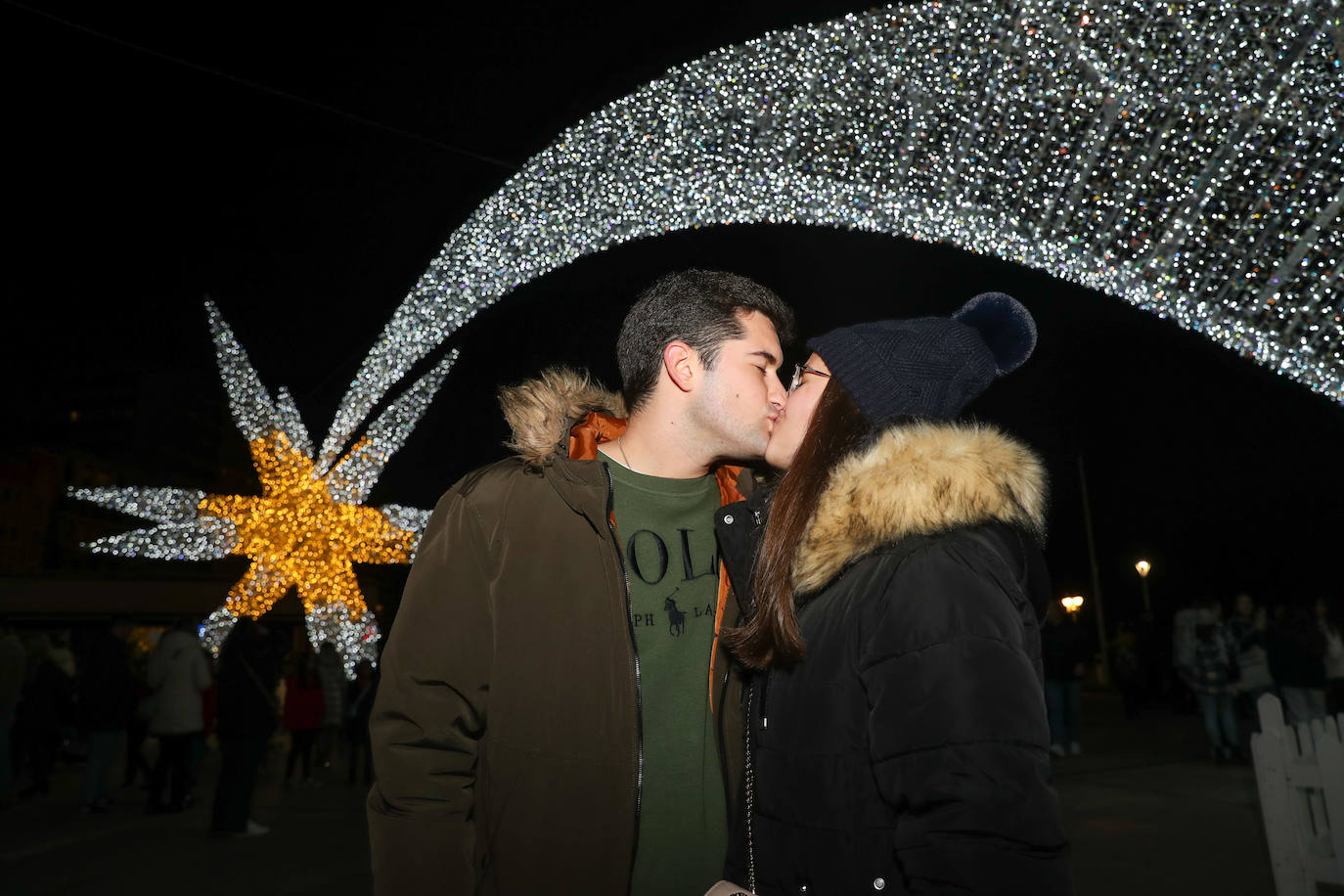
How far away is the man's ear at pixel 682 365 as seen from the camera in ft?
8.32

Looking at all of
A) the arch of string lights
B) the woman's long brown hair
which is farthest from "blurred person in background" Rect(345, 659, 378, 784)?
the woman's long brown hair

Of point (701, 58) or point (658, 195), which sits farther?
point (658, 195)

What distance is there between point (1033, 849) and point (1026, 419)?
7.11 meters

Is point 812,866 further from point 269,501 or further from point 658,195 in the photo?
point 269,501

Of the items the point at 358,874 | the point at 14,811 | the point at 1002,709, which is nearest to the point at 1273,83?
the point at 1002,709

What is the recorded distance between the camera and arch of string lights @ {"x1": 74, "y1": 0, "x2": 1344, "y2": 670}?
428 cm

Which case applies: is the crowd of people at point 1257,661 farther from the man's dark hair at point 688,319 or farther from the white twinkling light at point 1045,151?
the man's dark hair at point 688,319

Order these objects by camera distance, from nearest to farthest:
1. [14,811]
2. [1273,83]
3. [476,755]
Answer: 1. [476,755]
2. [1273,83]
3. [14,811]

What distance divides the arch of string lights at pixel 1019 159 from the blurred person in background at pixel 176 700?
3.86 metres

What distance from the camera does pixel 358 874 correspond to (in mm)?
5875

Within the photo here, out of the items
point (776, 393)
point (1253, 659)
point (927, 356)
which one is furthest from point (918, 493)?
point (1253, 659)

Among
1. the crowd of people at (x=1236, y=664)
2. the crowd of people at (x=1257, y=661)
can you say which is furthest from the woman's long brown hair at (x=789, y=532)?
the crowd of people at (x=1257, y=661)

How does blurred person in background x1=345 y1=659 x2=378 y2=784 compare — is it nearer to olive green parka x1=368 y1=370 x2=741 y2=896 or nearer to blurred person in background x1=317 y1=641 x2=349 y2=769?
blurred person in background x1=317 y1=641 x2=349 y2=769

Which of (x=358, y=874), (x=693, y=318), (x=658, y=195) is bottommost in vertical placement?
(x=358, y=874)
